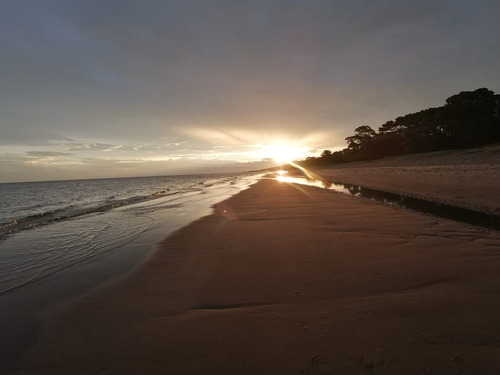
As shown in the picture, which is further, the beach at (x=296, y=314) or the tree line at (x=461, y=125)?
the tree line at (x=461, y=125)

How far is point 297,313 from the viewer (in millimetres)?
4219

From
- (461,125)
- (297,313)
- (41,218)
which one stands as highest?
(461,125)

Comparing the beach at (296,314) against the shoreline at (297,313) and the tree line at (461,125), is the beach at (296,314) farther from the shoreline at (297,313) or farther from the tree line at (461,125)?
the tree line at (461,125)

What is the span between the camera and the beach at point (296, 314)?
3.21 metres

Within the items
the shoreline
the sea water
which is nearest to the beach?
the shoreline

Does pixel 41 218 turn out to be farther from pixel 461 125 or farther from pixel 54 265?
pixel 461 125

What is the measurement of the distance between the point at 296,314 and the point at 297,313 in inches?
1.5

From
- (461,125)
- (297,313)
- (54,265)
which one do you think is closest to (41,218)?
(54,265)

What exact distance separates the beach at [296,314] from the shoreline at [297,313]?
0.02 m

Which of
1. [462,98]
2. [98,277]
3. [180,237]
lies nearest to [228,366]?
[98,277]

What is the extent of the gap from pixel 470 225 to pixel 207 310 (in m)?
9.20

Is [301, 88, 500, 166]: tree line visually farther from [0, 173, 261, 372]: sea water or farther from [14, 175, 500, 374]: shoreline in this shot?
[0, 173, 261, 372]: sea water

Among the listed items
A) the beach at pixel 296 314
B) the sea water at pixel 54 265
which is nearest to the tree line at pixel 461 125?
the beach at pixel 296 314

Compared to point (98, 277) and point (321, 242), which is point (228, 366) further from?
point (321, 242)
